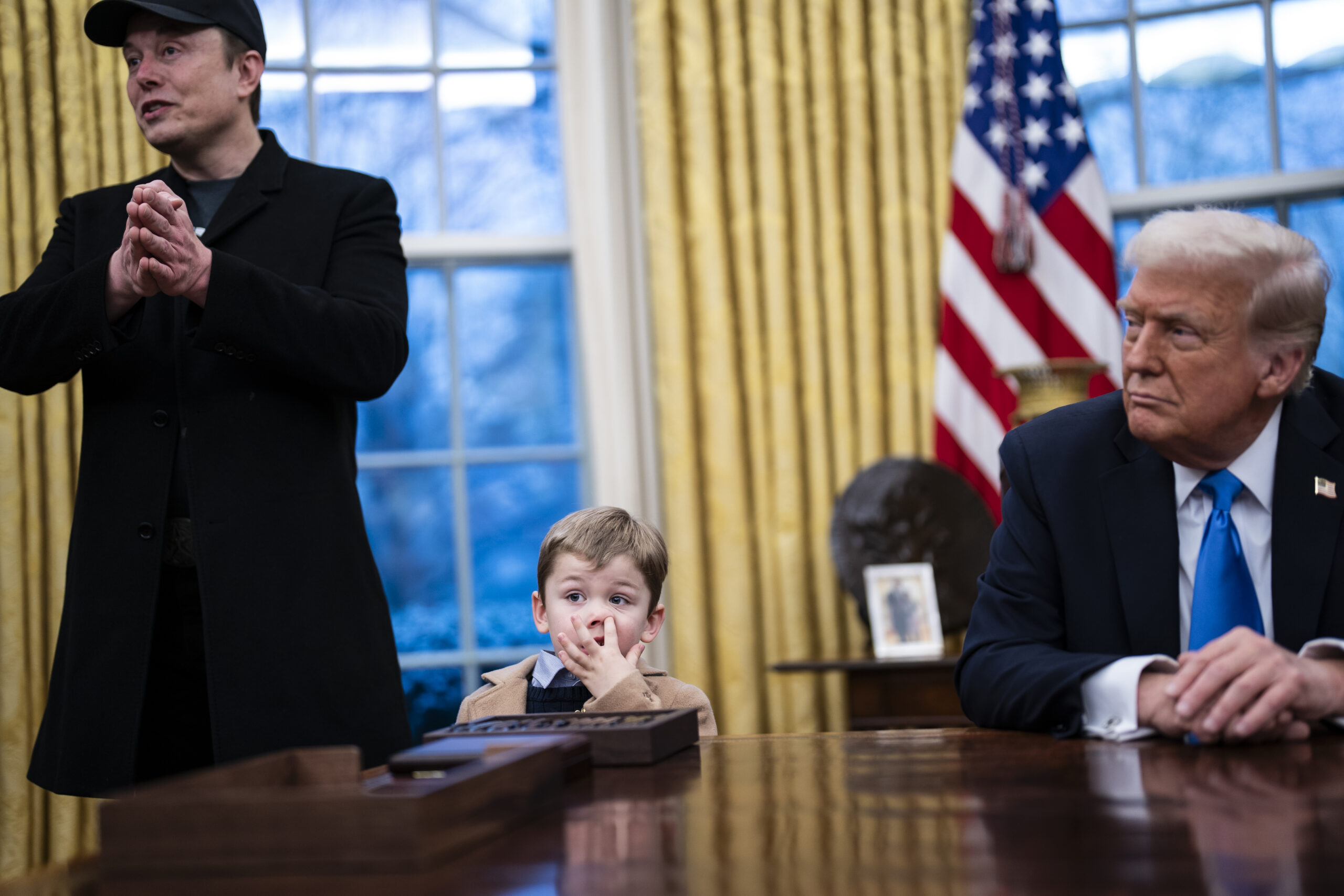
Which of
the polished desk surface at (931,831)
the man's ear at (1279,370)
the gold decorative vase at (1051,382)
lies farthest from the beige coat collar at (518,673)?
the gold decorative vase at (1051,382)

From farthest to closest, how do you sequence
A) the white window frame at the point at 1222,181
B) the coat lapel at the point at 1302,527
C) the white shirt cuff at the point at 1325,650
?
the white window frame at the point at 1222,181, the coat lapel at the point at 1302,527, the white shirt cuff at the point at 1325,650

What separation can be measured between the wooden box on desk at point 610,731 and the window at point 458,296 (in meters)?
2.64

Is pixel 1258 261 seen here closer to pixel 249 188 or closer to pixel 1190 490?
pixel 1190 490

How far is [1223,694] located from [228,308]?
4.05 feet

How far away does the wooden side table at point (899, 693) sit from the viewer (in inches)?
114

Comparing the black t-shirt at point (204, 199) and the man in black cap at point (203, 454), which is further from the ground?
the black t-shirt at point (204, 199)

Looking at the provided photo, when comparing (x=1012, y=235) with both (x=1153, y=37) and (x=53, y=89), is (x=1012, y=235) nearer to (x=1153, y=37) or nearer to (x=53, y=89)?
(x=1153, y=37)

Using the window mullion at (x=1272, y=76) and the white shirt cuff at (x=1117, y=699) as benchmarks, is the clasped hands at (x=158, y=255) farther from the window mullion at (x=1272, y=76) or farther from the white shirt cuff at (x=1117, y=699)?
the window mullion at (x=1272, y=76)

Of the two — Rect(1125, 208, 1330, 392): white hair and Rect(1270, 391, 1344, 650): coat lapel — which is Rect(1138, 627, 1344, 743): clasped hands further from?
Rect(1125, 208, 1330, 392): white hair

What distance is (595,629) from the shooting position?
65.3 inches

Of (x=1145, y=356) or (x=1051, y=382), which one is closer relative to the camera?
(x=1145, y=356)

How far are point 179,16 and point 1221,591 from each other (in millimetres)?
1585

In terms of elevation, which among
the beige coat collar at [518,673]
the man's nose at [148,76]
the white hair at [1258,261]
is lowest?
the beige coat collar at [518,673]

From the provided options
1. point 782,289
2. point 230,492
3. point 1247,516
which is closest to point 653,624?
point 230,492
